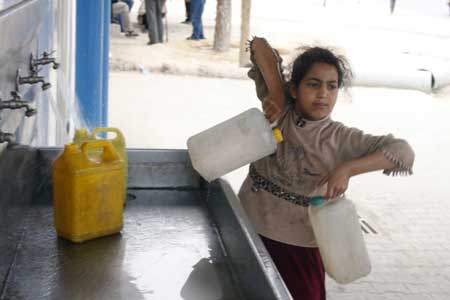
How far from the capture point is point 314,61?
7.95ft

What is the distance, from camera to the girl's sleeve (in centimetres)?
218

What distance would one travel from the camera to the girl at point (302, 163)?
239 centimetres

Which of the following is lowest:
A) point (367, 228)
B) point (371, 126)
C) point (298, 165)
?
point (367, 228)

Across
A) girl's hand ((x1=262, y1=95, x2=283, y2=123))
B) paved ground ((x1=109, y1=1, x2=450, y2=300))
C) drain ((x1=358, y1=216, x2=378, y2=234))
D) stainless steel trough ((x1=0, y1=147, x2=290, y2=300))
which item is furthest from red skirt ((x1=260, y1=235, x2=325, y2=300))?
drain ((x1=358, y1=216, x2=378, y2=234))

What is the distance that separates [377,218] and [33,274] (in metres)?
3.67

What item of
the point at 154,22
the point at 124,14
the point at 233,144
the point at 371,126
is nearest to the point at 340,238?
the point at 233,144

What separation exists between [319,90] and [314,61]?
4.6 inches

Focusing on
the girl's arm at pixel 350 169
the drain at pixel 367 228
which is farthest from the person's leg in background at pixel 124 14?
the girl's arm at pixel 350 169

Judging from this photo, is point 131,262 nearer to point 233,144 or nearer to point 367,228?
point 233,144

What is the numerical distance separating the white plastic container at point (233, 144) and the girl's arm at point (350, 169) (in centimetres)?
23

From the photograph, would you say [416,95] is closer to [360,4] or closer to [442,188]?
[442,188]

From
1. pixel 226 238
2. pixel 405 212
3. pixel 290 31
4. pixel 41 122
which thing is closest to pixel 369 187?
pixel 405 212

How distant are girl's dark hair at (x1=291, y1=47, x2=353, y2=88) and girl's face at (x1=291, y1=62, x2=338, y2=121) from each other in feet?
0.07

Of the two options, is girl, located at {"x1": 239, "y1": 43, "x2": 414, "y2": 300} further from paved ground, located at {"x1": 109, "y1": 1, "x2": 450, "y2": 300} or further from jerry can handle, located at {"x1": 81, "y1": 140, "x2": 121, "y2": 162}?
paved ground, located at {"x1": 109, "y1": 1, "x2": 450, "y2": 300}
